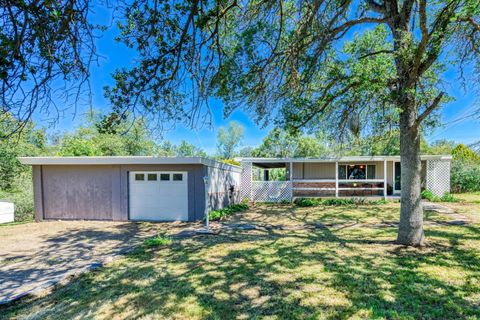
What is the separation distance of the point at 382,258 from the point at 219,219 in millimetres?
5769

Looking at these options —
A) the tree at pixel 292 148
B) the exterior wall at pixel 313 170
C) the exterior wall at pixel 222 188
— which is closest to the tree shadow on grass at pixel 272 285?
the exterior wall at pixel 222 188

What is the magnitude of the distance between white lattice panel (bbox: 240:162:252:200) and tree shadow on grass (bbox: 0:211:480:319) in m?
8.95

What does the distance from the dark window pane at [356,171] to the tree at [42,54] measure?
54.9 feet

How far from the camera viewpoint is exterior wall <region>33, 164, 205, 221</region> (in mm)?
9312

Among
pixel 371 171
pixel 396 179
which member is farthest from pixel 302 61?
pixel 396 179

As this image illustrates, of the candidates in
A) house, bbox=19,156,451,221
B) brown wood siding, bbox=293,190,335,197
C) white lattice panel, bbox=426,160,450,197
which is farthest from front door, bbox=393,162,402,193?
house, bbox=19,156,451,221

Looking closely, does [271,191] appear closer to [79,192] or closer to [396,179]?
[396,179]

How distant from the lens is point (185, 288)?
3.73 m

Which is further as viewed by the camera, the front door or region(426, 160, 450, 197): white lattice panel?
the front door

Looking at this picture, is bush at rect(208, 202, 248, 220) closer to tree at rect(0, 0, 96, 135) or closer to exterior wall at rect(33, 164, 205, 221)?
exterior wall at rect(33, 164, 205, 221)

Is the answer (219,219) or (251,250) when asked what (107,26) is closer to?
(251,250)

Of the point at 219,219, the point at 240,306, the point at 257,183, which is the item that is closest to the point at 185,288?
the point at 240,306

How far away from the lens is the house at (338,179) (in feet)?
46.7

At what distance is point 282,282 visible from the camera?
12.6 feet
